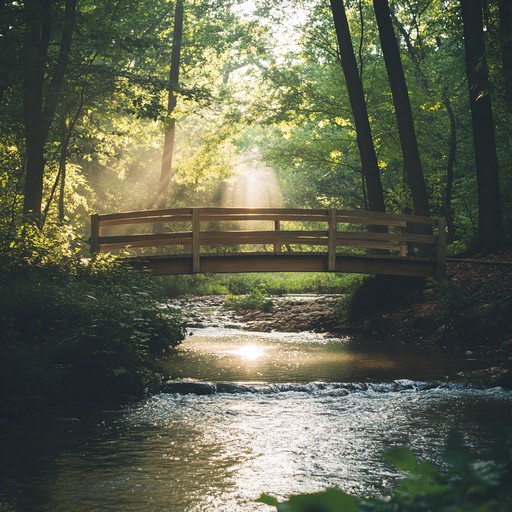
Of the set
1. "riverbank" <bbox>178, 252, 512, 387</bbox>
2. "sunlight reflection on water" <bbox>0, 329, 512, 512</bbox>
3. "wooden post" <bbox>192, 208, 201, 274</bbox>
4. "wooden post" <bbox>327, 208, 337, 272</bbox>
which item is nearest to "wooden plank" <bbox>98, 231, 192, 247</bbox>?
"wooden post" <bbox>192, 208, 201, 274</bbox>

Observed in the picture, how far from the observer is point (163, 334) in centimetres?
1350

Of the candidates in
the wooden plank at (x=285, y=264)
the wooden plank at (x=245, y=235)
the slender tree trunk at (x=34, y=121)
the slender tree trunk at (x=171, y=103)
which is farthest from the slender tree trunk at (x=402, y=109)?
the slender tree trunk at (x=171, y=103)

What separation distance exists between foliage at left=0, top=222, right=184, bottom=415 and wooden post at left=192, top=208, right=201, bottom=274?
8.23 ft

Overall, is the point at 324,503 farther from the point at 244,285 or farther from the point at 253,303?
the point at 244,285

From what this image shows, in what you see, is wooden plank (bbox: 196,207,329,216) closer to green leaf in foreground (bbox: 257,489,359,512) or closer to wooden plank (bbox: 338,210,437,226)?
wooden plank (bbox: 338,210,437,226)

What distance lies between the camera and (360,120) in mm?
18844

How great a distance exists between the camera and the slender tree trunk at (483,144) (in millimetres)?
17422

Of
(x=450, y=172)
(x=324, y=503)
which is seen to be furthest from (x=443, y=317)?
(x=324, y=503)

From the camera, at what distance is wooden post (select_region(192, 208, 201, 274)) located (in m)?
15.4

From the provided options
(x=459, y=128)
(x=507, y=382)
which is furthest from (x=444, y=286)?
(x=459, y=128)

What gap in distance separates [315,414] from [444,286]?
306 inches

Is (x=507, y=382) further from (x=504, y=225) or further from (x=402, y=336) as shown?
(x=504, y=225)

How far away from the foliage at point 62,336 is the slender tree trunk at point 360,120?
293 inches

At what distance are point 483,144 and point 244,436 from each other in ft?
38.6
